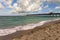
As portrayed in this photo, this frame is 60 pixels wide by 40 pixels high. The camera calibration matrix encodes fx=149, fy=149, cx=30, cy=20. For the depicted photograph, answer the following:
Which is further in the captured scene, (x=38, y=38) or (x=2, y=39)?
(x=2, y=39)

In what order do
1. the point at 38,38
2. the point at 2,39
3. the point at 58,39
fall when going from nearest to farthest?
the point at 58,39
the point at 38,38
the point at 2,39

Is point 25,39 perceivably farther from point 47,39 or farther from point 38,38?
point 47,39

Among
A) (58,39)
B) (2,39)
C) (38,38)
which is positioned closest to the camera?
(58,39)

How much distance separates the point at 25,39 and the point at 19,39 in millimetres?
305

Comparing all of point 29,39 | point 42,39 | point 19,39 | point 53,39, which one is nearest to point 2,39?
point 19,39

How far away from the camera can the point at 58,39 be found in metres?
6.71

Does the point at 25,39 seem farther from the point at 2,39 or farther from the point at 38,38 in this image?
the point at 2,39

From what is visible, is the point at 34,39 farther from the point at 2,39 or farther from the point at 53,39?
the point at 2,39

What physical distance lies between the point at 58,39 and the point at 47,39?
1.68ft

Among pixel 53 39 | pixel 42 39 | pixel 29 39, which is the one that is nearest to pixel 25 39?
pixel 29 39

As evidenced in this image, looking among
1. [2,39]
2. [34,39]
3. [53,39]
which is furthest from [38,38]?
[2,39]

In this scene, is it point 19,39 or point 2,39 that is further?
point 2,39

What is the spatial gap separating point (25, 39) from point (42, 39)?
85cm

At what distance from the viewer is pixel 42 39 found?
7.00 meters
